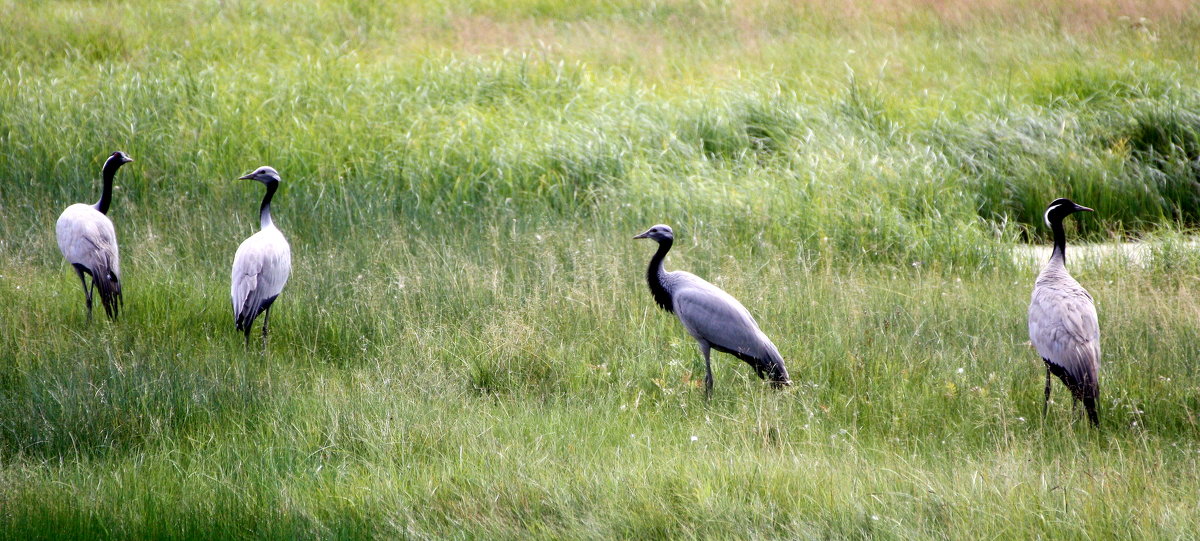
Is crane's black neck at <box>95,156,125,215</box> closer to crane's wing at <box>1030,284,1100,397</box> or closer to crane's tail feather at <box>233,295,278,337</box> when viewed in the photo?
crane's tail feather at <box>233,295,278,337</box>

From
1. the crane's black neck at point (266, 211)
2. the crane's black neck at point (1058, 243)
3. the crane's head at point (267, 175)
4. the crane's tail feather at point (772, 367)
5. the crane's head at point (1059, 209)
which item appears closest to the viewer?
the crane's tail feather at point (772, 367)

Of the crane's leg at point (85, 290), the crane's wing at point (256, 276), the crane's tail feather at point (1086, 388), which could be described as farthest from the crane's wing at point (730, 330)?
the crane's leg at point (85, 290)

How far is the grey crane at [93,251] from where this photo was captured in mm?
6355

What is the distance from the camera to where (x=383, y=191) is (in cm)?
898

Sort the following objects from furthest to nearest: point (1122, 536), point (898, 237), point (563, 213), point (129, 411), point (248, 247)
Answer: point (563, 213) → point (898, 237) → point (248, 247) → point (129, 411) → point (1122, 536)

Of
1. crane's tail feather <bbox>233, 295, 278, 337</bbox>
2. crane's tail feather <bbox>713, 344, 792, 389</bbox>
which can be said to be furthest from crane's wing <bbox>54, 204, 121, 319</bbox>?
crane's tail feather <bbox>713, 344, 792, 389</bbox>

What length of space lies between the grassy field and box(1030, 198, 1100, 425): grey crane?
0.81ft

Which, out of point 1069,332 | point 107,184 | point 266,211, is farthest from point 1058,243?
point 107,184

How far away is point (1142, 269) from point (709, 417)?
4.02 m

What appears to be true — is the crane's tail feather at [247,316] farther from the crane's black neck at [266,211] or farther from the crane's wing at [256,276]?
the crane's black neck at [266,211]

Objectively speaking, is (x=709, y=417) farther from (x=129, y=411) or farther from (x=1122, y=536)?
(x=129, y=411)

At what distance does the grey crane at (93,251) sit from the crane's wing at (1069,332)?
5258mm

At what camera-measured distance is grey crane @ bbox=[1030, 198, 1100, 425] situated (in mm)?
4777

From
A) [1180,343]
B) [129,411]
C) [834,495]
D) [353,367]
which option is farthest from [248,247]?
[1180,343]
